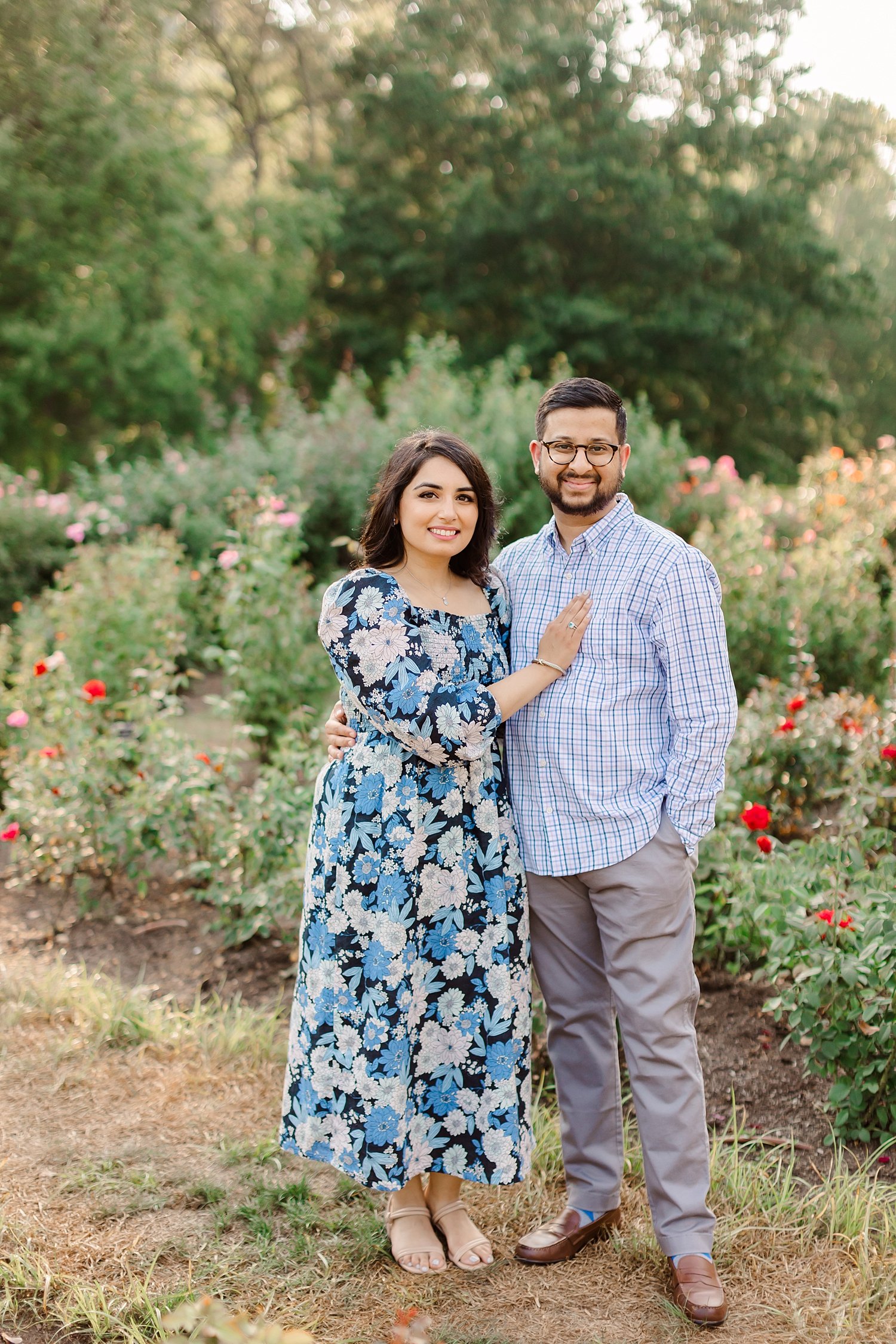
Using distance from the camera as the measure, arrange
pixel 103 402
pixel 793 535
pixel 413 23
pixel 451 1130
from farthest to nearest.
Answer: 1. pixel 413 23
2. pixel 103 402
3. pixel 793 535
4. pixel 451 1130

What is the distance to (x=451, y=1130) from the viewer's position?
8.70 feet

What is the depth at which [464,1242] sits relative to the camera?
2.69 m

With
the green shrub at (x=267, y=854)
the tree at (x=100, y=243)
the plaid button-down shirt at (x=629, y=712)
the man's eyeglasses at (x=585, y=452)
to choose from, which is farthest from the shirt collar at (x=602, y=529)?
the tree at (x=100, y=243)

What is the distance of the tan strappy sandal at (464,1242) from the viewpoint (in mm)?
2662

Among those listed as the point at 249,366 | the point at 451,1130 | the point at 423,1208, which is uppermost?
the point at 249,366

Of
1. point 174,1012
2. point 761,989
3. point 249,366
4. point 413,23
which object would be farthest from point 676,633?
point 413,23

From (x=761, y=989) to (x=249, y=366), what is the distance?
15022 mm

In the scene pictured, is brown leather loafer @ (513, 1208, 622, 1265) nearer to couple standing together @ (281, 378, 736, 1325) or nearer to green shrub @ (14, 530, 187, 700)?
couple standing together @ (281, 378, 736, 1325)

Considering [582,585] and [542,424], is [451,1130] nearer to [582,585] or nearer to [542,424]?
[582,585]

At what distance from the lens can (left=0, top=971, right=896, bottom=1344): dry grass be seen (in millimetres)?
2463

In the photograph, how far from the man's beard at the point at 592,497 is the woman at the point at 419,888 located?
→ 209 mm

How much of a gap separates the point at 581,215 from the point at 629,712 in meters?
17.6

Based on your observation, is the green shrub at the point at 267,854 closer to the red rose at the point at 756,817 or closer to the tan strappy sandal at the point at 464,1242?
the tan strappy sandal at the point at 464,1242

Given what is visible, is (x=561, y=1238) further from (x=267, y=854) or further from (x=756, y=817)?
(x=267, y=854)
